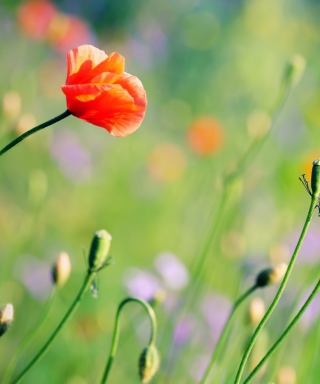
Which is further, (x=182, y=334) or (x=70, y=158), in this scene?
(x=70, y=158)

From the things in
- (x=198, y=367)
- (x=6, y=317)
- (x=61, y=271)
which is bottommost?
(x=6, y=317)

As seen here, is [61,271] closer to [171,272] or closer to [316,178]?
[316,178]

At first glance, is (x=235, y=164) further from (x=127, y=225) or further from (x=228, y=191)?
(x=127, y=225)

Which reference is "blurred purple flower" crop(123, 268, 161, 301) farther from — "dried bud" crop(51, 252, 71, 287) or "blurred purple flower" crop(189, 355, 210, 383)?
"dried bud" crop(51, 252, 71, 287)

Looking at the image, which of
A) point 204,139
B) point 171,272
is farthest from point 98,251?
point 204,139

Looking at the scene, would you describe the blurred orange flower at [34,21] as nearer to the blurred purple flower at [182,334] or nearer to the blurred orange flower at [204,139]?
the blurred orange flower at [204,139]

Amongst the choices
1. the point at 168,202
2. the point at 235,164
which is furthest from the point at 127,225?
the point at 235,164

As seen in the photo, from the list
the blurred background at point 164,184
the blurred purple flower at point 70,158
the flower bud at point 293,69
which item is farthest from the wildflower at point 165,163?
the flower bud at point 293,69
